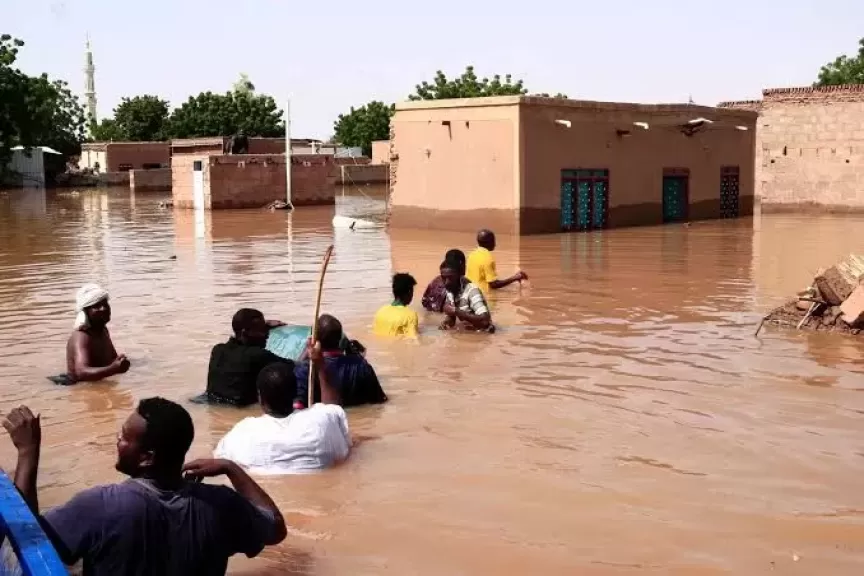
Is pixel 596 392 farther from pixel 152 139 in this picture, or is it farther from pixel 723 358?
pixel 152 139

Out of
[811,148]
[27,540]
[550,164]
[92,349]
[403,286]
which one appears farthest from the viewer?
[811,148]

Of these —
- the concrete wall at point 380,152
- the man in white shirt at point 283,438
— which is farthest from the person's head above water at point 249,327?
the concrete wall at point 380,152

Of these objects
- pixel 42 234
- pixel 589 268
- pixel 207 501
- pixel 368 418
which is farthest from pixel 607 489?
pixel 42 234

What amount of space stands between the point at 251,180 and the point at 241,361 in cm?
2855

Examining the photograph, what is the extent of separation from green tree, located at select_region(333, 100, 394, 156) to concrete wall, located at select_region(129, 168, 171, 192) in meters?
16.8

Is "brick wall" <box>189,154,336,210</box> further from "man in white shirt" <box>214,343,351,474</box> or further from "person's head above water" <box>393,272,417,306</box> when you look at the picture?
"man in white shirt" <box>214,343,351,474</box>

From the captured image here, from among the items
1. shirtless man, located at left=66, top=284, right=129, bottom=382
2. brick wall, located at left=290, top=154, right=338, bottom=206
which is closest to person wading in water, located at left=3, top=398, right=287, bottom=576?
shirtless man, located at left=66, top=284, right=129, bottom=382

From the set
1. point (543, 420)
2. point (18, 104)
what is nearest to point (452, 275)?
point (543, 420)

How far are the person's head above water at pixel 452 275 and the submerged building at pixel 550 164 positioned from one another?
12321 mm

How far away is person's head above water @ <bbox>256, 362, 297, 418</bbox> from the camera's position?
535 cm

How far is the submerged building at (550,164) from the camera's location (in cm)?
2250

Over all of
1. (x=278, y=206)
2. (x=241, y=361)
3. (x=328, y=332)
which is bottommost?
(x=241, y=361)

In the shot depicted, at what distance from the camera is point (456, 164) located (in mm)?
23609

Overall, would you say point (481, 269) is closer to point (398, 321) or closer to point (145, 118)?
point (398, 321)
